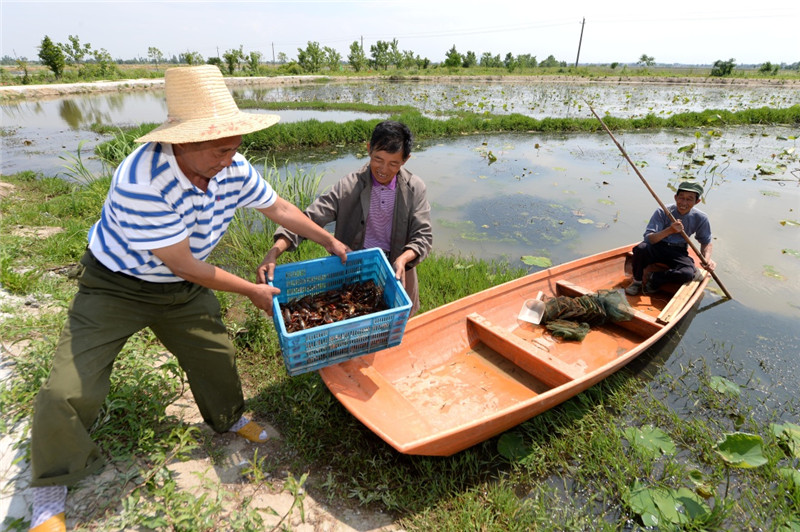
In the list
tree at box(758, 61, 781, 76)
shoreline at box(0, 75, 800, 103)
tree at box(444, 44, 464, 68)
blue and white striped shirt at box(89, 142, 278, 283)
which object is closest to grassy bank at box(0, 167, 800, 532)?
blue and white striped shirt at box(89, 142, 278, 283)

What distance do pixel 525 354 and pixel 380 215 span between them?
5.14ft

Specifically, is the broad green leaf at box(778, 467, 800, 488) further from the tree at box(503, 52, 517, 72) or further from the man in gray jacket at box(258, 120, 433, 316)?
the tree at box(503, 52, 517, 72)

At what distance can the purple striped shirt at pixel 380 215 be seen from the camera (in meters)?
2.61

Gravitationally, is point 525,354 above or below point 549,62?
below

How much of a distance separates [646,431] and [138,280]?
128 inches

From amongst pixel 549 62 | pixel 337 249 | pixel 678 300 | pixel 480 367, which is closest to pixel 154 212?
pixel 337 249

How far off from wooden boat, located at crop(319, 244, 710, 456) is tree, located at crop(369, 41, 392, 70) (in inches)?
1912

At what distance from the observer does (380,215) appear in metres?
2.69

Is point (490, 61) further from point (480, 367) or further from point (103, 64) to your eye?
point (480, 367)

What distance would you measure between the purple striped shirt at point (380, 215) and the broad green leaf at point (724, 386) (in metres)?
2.91

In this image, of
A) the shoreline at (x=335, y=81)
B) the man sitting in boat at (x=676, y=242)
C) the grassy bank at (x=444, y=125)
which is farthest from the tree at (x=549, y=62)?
the man sitting in boat at (x=676, y=242)

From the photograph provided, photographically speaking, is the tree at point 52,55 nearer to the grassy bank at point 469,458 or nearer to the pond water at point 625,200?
the pond water at point 625,200

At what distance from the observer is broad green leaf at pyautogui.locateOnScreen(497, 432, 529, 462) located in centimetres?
247

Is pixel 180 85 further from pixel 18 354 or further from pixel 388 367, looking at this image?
pixel 18 354
